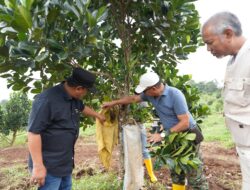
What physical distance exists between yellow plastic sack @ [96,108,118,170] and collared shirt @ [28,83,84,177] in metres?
0.52

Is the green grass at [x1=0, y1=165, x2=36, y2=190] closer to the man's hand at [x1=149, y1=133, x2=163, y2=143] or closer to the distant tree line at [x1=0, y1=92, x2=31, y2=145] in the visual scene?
the man's hand at [x1=149, y1=133, x2=163, y2=143]

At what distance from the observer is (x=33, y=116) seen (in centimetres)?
297

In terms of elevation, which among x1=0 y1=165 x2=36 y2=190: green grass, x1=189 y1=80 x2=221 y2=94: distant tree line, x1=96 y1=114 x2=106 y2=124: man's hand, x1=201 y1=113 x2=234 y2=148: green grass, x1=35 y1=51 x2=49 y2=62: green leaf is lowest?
x1=0 y1=165 x2=36 y2=190: green grass

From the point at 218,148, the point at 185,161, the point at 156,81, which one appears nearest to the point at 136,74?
the point at 156,81

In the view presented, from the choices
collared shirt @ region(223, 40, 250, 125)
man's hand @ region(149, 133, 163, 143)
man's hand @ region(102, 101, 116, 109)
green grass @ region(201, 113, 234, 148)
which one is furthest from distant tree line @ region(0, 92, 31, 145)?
collared shirt @ region(223, 40, 250, 125)

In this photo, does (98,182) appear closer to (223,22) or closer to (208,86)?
(223,22)

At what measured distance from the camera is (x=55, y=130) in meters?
3.08

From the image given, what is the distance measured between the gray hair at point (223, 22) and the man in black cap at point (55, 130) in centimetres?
121

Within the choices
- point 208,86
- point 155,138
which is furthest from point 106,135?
point 208,86

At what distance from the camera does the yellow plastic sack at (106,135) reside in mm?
3725

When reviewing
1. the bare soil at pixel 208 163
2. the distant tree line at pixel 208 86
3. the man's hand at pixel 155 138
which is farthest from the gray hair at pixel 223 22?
the distant tree line at pixel 208 86

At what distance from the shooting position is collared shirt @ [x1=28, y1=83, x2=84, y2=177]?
296cm

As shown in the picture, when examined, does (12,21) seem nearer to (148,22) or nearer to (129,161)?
(148,22)

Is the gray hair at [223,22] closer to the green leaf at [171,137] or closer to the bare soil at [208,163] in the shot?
the green leaf at [171,137]
